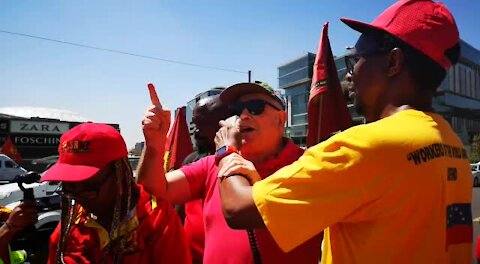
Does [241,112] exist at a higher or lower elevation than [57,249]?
higher

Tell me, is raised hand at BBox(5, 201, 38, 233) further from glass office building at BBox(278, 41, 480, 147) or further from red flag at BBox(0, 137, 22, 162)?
glass office building at BBox(278, 41, 480, 147)

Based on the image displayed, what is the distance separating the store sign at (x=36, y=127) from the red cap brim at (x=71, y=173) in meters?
34.9

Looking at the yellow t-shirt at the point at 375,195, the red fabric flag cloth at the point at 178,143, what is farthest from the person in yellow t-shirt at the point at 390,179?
the red fabric flag cloth at the point at 178,143

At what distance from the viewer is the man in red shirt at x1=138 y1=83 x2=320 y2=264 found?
2104mm

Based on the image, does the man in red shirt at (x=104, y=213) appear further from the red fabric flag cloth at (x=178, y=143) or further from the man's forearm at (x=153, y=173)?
the red fabric flag cloth at (x=178, y=143)

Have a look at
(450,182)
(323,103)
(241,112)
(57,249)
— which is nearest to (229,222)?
(450,182)

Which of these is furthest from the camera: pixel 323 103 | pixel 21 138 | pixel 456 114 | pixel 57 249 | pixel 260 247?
pixel 456 114

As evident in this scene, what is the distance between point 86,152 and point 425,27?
1641 millimetres

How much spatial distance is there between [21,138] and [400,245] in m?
36.4

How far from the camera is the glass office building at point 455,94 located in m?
52.3

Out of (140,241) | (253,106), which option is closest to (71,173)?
(140,241)

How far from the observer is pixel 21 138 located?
3256 cm

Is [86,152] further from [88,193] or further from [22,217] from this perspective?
[22,217]

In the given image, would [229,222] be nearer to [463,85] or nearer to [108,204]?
[108,204]
